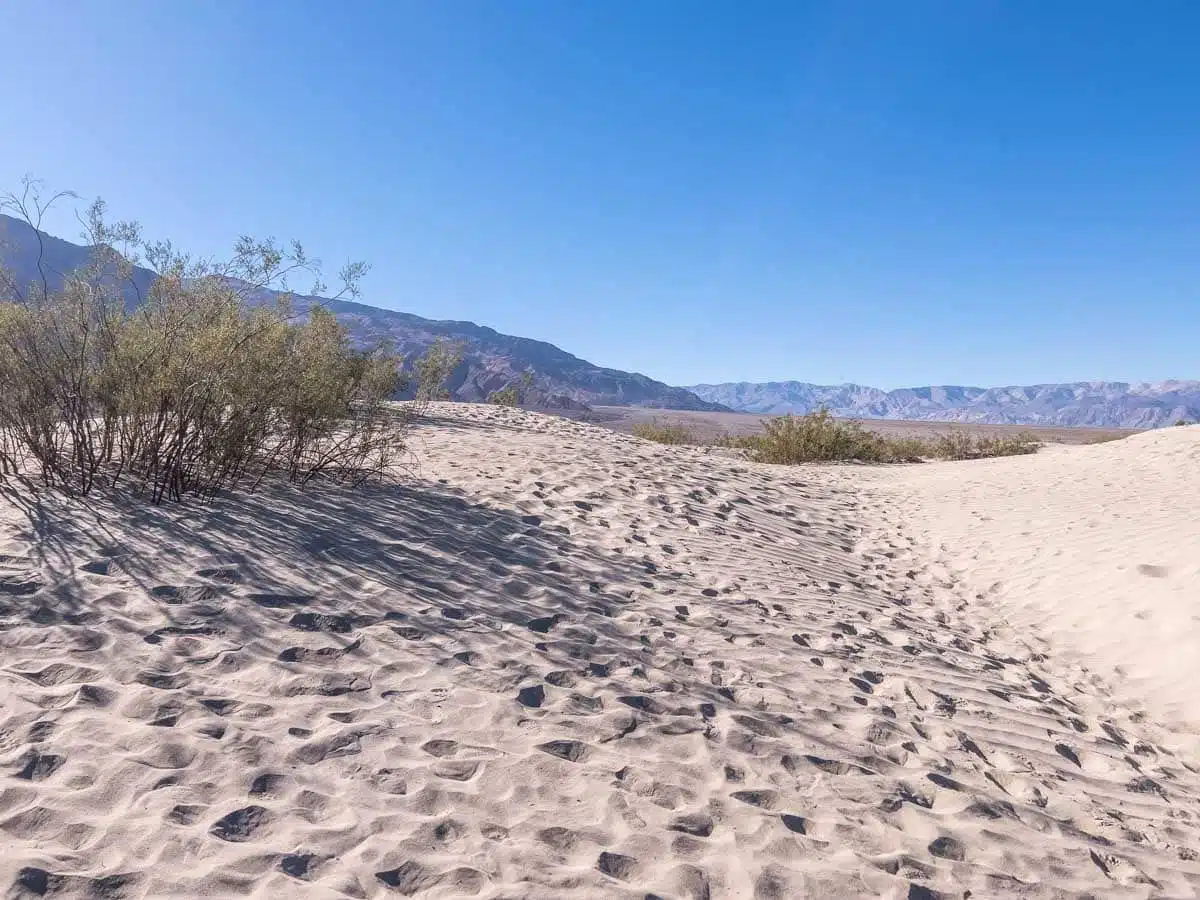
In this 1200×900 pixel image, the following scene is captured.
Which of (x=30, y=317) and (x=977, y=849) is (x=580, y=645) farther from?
(x=30, y=317)

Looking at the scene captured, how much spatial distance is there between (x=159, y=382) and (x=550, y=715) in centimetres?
413

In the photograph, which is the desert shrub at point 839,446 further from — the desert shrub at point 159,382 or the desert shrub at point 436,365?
the desert shrub at point 159,382

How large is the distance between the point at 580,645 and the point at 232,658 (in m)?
1.75

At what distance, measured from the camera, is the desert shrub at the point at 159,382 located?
5.52 m

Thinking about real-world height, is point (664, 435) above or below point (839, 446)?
below

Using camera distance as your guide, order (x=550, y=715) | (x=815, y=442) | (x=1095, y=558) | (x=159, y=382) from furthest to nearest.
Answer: (x=815, y=442) → (x=1095, y=558) → (x=159, y=382) → (x=550, y=715)

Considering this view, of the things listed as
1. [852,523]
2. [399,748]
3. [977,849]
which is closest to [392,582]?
[399,748]

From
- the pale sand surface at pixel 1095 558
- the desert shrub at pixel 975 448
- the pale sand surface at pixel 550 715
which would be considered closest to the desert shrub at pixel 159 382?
the pale sand surface at pixel 550 715

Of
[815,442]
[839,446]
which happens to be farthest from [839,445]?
[815,442]

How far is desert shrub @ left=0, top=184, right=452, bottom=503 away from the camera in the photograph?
18.1 ft

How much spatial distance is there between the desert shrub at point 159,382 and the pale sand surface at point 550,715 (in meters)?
0.51

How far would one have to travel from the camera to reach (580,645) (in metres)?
4.12

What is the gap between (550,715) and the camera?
10.9 ft

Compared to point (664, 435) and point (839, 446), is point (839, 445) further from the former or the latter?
point (664, 435)
